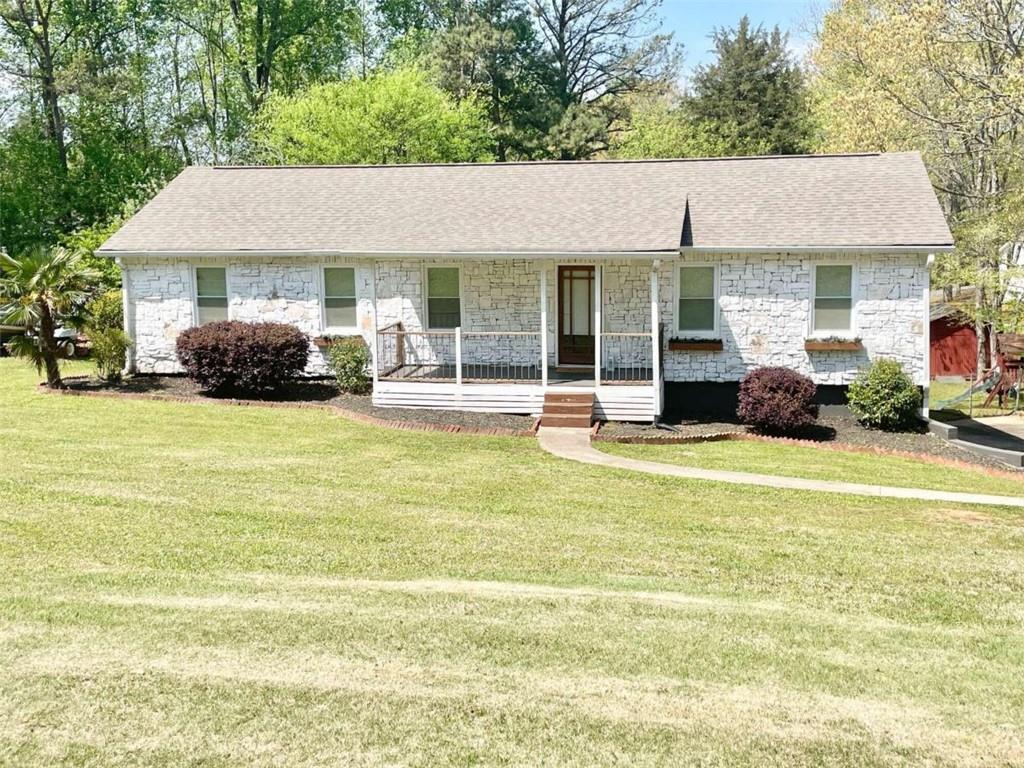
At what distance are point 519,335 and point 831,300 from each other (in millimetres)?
5854

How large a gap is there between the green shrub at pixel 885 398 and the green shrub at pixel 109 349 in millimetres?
14072

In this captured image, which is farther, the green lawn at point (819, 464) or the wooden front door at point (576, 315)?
the wooden front door at point (576, 315)

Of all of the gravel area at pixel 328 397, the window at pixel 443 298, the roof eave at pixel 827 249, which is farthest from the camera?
the window at pixel 443 298

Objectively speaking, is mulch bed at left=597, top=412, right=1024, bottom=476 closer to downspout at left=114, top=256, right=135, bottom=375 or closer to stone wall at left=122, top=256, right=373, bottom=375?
stone wall at left=122, top=256, right=373, bottom=375

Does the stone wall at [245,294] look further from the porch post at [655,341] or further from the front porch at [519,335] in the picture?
the porch post at [655,341]

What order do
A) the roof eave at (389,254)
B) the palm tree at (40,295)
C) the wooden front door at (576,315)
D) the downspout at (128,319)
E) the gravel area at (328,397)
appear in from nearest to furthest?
the roof eave at (389,254) < the gravel area at (328,397) < the palm tree at (40,295) < the wooden front door at (576,315) < the downspout at (128,319)

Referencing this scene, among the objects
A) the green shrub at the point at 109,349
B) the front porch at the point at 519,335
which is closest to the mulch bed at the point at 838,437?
the front porch at the point at 519,335

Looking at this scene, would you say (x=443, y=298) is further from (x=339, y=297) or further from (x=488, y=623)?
(x=488, y=623)

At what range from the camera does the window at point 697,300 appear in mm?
17438

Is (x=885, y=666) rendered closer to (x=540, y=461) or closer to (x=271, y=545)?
(x=271, y=545)

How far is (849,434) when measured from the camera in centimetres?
1644

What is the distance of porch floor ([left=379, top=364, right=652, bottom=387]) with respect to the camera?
1686 centimetres

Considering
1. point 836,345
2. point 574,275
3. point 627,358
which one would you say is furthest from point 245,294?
point 836,345

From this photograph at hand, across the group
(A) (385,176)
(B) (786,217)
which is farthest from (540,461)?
(A) (385,176)
